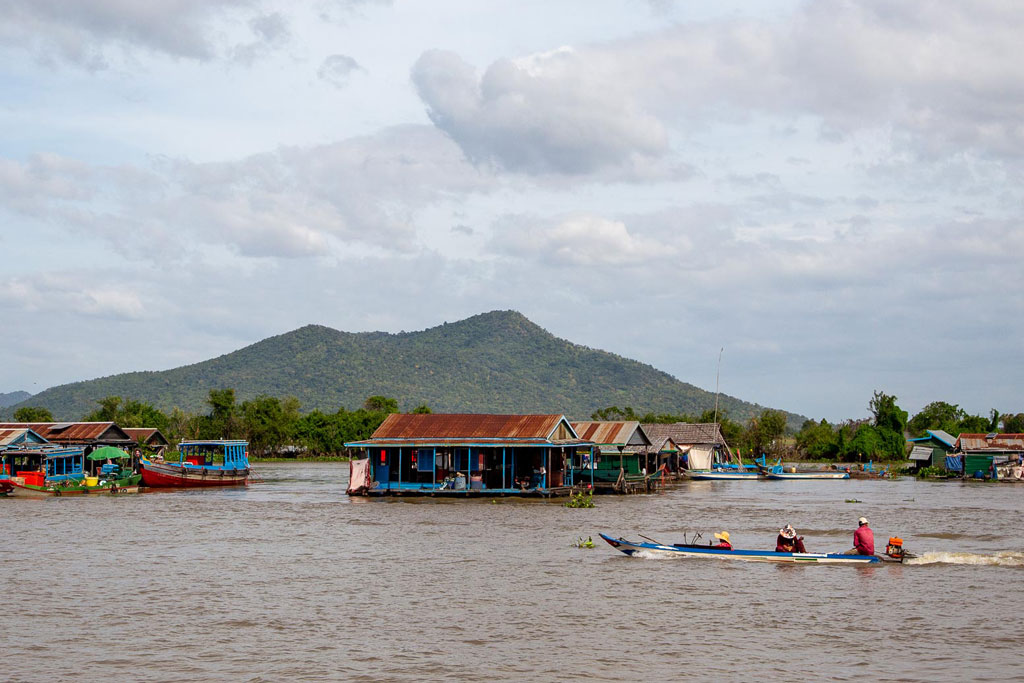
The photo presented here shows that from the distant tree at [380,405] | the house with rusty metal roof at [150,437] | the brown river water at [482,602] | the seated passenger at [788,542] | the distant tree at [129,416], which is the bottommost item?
the brown river water at [482,602]

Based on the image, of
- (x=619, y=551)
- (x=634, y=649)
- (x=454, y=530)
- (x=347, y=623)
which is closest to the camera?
(x=634, y=649)

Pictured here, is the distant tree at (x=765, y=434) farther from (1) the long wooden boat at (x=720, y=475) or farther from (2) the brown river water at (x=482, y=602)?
(2) the brown river water at (x=482, y=602)

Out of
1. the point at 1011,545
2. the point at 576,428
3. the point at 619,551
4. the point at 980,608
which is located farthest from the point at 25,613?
the point at 576,428

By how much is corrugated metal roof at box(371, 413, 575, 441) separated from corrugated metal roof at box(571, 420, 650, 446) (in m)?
9.61

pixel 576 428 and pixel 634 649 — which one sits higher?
pixel 576 428

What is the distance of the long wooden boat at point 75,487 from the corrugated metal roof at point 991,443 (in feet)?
180

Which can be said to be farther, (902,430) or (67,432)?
(902,430)

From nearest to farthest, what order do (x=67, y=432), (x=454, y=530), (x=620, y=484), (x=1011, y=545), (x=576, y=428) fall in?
1. (x=1011, y=545)
2. (x=454, y=530)
3. (x=620, y=484)
4. (x=576, y=428)
5. (x=67, y=432)

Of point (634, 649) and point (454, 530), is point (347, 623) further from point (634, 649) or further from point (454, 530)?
point (454, 530)

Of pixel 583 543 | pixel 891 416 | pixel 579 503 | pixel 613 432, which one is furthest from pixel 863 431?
pixel 583 543

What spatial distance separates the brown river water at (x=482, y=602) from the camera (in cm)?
1602

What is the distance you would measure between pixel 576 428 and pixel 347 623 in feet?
133

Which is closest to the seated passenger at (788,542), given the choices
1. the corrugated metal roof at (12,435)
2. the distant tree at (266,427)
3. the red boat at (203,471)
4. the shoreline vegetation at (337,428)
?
the red boat at (203,471)

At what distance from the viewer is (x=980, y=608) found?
2056 cm
